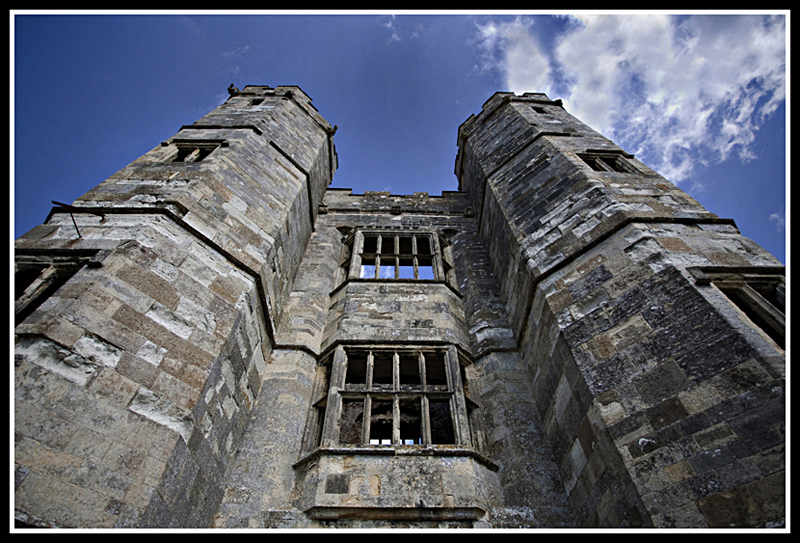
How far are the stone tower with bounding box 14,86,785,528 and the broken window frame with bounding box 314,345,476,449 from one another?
36mm

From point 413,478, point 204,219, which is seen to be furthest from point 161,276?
point 413,478

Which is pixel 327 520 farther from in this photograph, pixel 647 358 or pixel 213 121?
pixel 213 121

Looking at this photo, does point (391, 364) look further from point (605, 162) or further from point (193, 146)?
point (605, 162)

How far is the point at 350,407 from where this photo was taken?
575 cm

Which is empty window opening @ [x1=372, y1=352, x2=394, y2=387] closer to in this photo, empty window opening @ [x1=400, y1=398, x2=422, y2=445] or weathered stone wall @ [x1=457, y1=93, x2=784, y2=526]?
empty window opening @ [x1=400, y1=398, x2=422, y2=445]

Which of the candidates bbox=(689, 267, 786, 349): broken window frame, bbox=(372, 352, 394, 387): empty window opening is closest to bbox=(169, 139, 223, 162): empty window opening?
bbox=(372, 352, 394, 387): empty window opening

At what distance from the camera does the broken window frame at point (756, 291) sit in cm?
379

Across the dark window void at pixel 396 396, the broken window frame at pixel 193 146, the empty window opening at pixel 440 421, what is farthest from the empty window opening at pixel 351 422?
the broken window frame at pixel 193 146

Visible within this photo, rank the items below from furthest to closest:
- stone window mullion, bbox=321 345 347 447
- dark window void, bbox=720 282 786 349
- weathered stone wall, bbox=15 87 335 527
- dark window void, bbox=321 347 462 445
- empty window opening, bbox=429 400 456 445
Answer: empty window opening, bbox=429 400 456 445
dark window void, bbox=321 347 462 445
stone window mullion, bbox=321 345 347 447
dark window void, bbox=720 282 786 349
weathered stone wall, bbox=15 87 335 527

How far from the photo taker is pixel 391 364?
6.17 m

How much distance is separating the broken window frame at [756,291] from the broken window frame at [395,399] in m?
2.91

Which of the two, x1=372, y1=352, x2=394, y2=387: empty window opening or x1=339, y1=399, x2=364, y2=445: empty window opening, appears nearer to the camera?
x1=339, y1=399, x2=364, y2=445: empty window opening

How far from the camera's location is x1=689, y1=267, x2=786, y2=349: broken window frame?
3.79 meters
